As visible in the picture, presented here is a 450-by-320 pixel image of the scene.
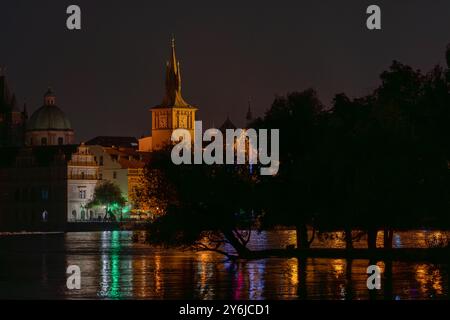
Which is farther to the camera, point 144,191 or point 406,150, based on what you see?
point 144,191

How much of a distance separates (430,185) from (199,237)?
39.7 feet

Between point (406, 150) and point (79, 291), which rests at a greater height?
point (406, 150)

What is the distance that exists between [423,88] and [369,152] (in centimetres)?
1911

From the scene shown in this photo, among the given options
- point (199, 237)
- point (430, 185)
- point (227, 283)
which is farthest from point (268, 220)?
point (227, 283)

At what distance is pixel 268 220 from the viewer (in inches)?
3250

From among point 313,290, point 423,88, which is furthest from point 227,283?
point 423,88

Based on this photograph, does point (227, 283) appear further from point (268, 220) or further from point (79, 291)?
point (268, 220)
